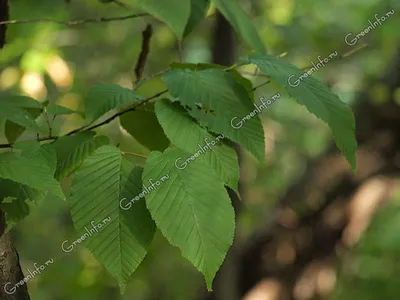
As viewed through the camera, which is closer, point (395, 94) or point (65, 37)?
point (395, 94)

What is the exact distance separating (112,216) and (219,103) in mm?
215

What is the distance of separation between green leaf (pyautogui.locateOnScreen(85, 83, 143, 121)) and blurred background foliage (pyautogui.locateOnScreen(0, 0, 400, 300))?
Result: 1.86 meters

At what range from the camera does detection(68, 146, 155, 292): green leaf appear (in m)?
0.55

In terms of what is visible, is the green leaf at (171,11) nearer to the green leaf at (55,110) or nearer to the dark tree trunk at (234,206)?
the green leaf at (55,110)

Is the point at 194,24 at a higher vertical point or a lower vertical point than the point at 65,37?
lower

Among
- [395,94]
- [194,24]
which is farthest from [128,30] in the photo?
[194,24]

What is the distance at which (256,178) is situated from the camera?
10.7 feet

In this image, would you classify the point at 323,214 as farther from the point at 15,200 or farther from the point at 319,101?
the point at 15,200

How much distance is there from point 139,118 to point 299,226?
1198mm

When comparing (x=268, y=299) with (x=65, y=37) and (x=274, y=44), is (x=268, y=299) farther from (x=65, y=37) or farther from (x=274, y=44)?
(x=65, y=37)

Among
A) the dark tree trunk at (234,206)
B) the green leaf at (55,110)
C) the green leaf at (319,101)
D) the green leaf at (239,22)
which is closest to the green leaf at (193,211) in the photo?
the green leaf at (319,101)

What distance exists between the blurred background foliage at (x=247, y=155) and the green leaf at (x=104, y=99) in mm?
1860

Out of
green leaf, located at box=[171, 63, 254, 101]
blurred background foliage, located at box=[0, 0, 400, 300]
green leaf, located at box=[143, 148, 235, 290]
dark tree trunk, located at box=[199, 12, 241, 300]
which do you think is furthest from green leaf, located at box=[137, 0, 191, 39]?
blurred background foliage, located at box=[0, 0, 400, 300]

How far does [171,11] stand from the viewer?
789 millimetres
